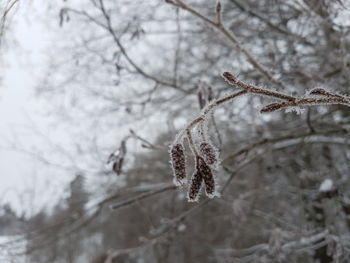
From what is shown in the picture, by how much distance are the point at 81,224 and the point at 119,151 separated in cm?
193

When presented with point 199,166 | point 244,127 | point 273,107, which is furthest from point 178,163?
point 244,127

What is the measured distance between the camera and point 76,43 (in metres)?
5.84

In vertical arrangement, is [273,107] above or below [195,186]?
above

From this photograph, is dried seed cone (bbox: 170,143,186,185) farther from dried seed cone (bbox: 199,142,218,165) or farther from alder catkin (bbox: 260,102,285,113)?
alder catkin (bbox: 260,102,285,113)

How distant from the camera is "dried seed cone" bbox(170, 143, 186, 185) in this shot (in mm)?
922

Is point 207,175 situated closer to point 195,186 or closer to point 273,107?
point 195,186

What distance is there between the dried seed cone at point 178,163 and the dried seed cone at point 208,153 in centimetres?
6

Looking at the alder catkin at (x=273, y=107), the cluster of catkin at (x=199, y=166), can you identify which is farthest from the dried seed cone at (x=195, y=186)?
the alder catkin at (x=273, y=107)

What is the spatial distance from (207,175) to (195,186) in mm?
45

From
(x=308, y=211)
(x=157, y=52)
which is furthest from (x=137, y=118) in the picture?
(x=308, y=211)

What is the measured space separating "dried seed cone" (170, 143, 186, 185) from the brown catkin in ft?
0.19

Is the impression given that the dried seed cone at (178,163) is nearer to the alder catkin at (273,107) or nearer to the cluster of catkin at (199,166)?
the cluster of catkin at (199,166)

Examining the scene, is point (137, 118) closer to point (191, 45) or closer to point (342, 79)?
point (191, 45)

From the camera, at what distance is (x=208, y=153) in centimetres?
96
